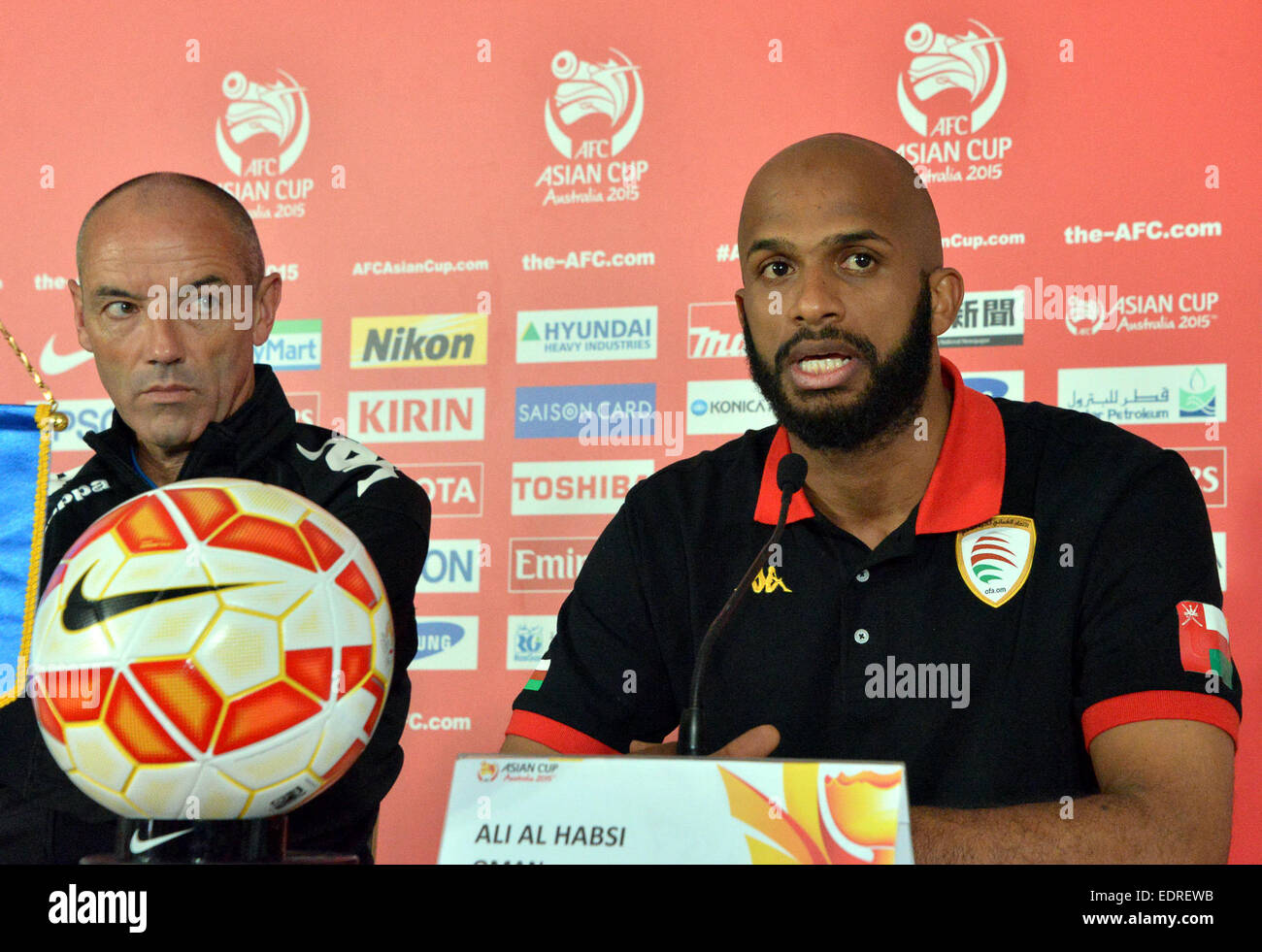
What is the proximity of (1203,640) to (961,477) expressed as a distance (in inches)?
13.3

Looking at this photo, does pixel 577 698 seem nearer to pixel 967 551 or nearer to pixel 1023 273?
pixel 967 551

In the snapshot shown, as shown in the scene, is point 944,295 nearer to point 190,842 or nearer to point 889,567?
point 889,567

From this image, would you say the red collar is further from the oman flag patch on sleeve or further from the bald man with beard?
the oman flag patch on sleeve

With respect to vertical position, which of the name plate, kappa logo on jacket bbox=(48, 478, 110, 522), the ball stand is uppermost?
kappa logo on jacket bbox=(48, 478, 110, 522)

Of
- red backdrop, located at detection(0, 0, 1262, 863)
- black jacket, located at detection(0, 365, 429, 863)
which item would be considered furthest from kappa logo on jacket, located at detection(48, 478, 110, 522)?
red backdrop, located at detection(0, 0, 1262, 863)

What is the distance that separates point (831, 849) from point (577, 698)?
2.34 feet

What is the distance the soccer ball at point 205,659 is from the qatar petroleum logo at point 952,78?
7.11 ft

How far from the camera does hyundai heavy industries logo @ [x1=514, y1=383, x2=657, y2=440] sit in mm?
2783

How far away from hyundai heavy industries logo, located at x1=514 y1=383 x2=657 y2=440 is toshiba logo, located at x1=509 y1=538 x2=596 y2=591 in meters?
0.23

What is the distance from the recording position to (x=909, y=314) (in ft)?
5.04

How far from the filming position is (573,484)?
2.79m

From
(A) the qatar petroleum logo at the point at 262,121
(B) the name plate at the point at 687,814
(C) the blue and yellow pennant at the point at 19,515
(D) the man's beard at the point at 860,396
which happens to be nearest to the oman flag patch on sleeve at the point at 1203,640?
(D) the man's beard at the point at 860,396

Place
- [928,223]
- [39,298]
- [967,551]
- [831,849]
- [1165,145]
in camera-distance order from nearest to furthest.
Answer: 1. [831,849]
2. [967,551]
3. [928,223]
4. [1165,145]
5. [39,298]

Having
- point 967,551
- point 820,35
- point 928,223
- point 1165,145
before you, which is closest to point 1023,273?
point 1165,145
